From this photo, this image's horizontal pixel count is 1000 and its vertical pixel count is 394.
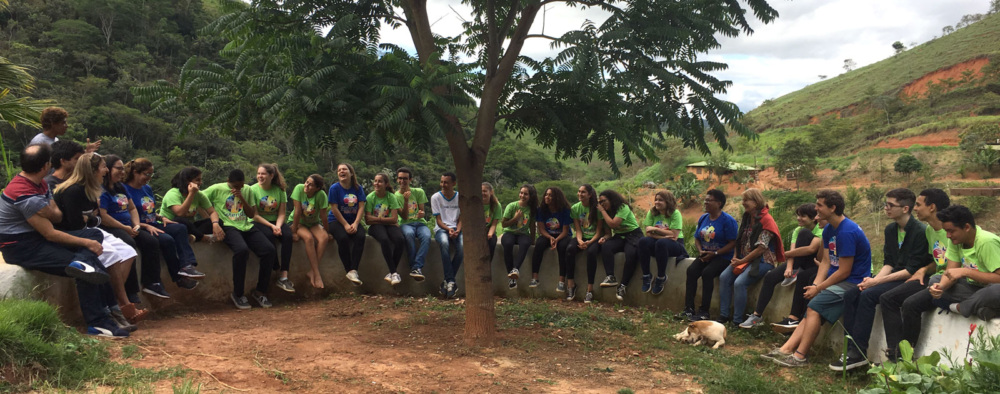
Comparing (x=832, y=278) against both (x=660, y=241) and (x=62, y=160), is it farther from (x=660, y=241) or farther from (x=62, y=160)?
(x=62, y=160)

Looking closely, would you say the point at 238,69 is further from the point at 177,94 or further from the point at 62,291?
the point at 62,291

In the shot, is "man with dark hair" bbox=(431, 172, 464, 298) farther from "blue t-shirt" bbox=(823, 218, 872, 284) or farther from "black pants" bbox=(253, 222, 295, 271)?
"blue t-shirt" bbox=(823, 218, 872, 284)

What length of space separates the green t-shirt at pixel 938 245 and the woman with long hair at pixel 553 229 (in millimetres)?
4011

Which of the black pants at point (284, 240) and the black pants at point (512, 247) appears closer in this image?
the black pants at point (284, 240)

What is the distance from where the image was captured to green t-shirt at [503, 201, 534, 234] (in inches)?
336

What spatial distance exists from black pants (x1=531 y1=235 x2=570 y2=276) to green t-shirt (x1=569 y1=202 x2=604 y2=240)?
246 millimetres

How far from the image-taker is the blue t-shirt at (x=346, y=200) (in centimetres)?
816

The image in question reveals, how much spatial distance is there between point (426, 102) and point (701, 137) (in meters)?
2.20

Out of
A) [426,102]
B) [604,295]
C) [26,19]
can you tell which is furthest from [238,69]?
[26,19]

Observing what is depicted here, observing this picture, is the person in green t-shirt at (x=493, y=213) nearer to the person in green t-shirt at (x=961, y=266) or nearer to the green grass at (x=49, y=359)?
the green grass at (x=49, y=359)

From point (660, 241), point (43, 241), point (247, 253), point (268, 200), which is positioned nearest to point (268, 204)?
point (268, 200)

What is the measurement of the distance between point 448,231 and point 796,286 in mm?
4126

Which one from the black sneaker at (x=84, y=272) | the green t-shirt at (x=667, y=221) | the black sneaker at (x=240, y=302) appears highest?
A: the green t-shirt at (x=667, y=221)

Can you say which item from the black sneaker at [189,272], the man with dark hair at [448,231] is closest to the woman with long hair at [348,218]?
the man with dark hair at [448,231]
